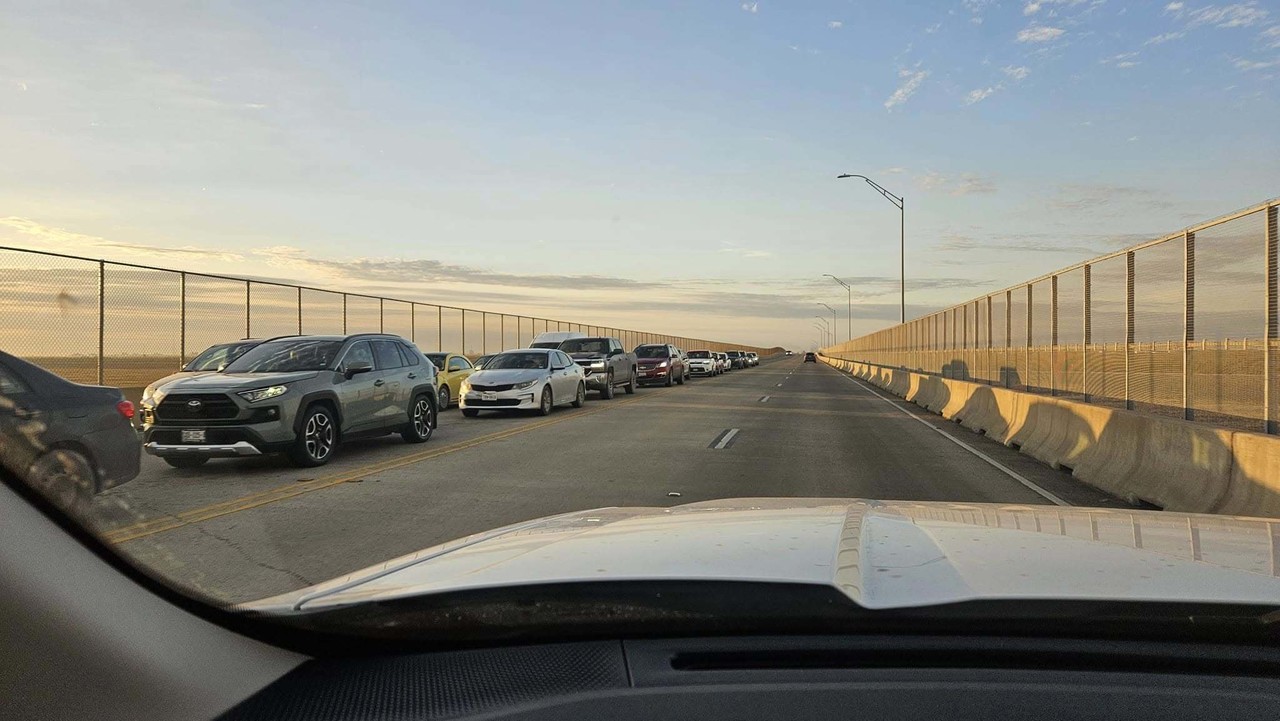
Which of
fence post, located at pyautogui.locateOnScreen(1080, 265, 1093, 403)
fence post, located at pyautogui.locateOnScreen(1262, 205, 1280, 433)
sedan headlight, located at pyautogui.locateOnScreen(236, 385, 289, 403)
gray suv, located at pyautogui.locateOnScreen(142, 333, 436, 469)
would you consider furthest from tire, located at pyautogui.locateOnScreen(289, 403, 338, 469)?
fence post, located at pyautogui.locateOnScreen(1080, 265, 1093, 403)

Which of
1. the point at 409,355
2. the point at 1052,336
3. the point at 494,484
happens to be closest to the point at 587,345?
the point at 409,355

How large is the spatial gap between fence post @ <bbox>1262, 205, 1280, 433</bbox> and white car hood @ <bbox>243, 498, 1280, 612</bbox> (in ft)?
18.5

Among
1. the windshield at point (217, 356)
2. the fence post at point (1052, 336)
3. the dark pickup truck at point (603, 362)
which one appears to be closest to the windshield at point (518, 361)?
the dark pickup truck at point (603, 362)

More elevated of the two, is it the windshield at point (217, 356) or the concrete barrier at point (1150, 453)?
the windshield at point (217, 356)

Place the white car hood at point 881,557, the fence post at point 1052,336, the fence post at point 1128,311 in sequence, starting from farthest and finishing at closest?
the fence post at point 1052,336, the fence post at point 1128,311, the white car hood at point 881,557

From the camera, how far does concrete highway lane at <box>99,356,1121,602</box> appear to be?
7.02 metres

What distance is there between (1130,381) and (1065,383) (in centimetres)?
360

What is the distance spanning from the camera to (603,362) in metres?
29.0

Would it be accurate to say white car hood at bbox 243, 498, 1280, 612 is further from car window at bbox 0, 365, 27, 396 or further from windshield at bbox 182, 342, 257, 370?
windshield at bbox 182, 342, 257, 370

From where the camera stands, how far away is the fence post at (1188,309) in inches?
398

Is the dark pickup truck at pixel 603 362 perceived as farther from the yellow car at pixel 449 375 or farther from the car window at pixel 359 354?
the car window at pixel 359 354

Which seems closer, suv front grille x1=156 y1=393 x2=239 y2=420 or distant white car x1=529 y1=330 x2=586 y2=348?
suv front grille x1=156 y1=393 x2=239 y2=420

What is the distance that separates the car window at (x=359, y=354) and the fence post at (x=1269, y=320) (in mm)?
11266

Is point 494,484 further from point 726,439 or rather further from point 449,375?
point 449,375
